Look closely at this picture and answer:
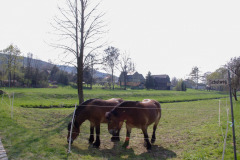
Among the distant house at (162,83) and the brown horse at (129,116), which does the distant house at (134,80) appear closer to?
the distant house at (162,83)

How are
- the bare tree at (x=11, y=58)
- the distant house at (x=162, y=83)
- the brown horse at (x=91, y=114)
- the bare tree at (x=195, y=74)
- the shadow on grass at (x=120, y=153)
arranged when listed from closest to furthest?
1. the shadow on grass at (x=120, y=153)
2. the brown horse at (x=91, y=114)
3. the bare tree at (x=11, y=58)
4. the distant house at (x=162, y=83)
5. the bare tree at (x=195, y=74)

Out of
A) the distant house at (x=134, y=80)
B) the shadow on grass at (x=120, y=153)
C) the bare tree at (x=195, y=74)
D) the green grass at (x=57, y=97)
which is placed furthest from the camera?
the bare tree at (x=195, y=74)

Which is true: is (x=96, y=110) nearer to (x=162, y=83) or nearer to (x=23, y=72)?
(x=23, y=72)

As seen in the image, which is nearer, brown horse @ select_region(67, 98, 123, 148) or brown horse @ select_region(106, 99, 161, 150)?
brown horse @ select_region(106, 99, 161, 150)

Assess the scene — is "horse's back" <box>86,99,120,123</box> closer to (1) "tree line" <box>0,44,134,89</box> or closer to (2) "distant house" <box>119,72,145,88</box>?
(1) "tree line" <box>0,44,134,89</box>

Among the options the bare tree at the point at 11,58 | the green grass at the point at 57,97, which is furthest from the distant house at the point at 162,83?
the bare tree at the point at 11,58

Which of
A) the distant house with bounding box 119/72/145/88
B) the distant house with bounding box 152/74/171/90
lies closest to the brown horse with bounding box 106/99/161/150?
the distant house with bounding box 119/72/145/88

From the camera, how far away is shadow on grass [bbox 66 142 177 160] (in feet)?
17.4

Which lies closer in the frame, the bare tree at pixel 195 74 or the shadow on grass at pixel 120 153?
the shadow on grass at pixel 120 153

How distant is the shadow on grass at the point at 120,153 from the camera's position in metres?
5.31

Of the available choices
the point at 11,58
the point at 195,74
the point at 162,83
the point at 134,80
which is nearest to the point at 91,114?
the point at 11,58

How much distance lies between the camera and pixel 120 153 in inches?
227

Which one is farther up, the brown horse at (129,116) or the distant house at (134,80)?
the distant house at (134,80)

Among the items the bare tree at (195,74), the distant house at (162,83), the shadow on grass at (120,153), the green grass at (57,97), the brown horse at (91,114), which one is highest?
the bare tree at (195,74)
